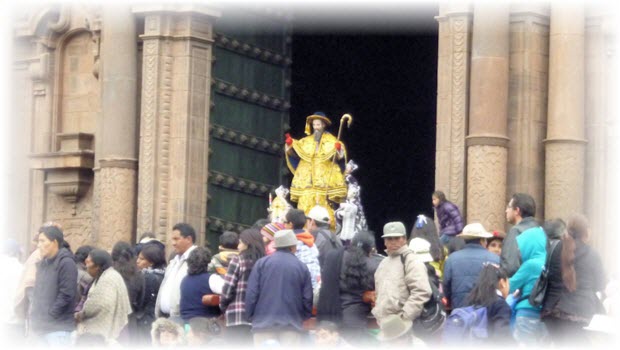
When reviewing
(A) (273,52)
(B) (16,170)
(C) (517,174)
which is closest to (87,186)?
(B) (16,170)

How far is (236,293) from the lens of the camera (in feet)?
65.9

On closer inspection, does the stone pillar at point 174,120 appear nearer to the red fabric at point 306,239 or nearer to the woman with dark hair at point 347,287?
the red fabric at point 306,239

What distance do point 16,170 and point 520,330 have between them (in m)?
12.4

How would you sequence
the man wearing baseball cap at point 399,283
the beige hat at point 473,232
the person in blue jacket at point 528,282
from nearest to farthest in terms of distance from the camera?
the person in blue jacket at point 528,282, the man wearing baseball cap at point 399,283, the beige hat at point 473,232

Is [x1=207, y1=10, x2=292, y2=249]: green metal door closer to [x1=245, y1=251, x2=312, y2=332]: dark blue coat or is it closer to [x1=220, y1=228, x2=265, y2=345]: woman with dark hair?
[x1=220, y1=228, x2=265, y2=345]: woman with dark hair

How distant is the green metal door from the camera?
28.4 meters

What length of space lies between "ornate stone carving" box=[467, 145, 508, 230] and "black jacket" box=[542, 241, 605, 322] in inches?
253

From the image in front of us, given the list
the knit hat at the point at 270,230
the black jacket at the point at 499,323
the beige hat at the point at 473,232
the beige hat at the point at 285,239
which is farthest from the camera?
the knit hat at the point at 270,230

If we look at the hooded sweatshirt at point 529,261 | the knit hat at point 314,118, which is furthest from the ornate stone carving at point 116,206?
the hooded sweatshirt at point 529,261

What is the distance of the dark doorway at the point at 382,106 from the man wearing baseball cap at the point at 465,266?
1270 cm

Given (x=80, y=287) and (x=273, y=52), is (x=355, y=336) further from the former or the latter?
(x=273, y=52)

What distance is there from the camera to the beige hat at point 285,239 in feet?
65.4

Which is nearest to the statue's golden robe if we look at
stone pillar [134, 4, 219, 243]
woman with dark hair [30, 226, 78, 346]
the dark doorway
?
stone pillar [134, 4, 219, 243]

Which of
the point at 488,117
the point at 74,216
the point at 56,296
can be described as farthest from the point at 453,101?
the point at 56,296
